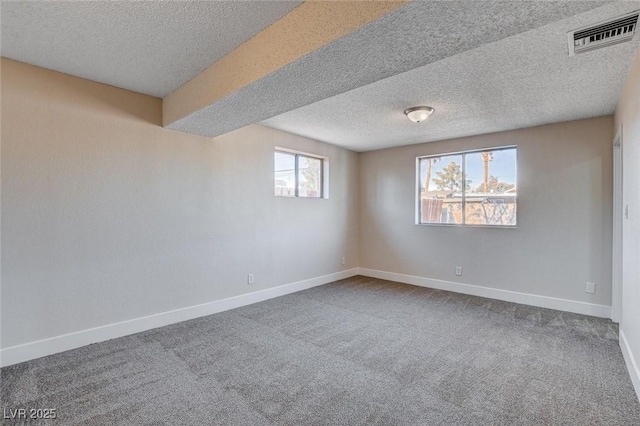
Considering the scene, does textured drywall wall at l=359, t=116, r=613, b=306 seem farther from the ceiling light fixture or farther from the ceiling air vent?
the ceiling air vent

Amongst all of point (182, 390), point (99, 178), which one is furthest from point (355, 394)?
point (99, 178)

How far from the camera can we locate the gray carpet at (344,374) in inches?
76.2

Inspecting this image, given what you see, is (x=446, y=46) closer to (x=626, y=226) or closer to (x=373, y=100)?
(x=373, y=100)

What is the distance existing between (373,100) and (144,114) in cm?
242

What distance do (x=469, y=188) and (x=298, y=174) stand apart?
106 inches

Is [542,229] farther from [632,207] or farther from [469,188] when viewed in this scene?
[632,207]

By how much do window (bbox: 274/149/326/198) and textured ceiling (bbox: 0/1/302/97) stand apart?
82.5 inches

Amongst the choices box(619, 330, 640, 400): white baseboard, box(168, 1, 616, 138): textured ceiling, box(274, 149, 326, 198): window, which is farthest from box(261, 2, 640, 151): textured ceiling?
box(619, 330, 640, 400): white baseboard

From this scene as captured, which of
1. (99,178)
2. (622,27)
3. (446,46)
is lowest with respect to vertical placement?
(99,178)

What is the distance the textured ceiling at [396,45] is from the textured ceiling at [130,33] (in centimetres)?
36

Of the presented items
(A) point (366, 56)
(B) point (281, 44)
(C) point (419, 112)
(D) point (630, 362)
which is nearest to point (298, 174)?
(C) point (419, 112)

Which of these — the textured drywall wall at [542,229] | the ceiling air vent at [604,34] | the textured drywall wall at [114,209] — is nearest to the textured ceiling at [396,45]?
the ceiling air vent at [604,34]

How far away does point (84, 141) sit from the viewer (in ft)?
9.50

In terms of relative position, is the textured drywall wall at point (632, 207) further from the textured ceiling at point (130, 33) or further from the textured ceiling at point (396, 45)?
the textured ceiling at point (130, 33)
